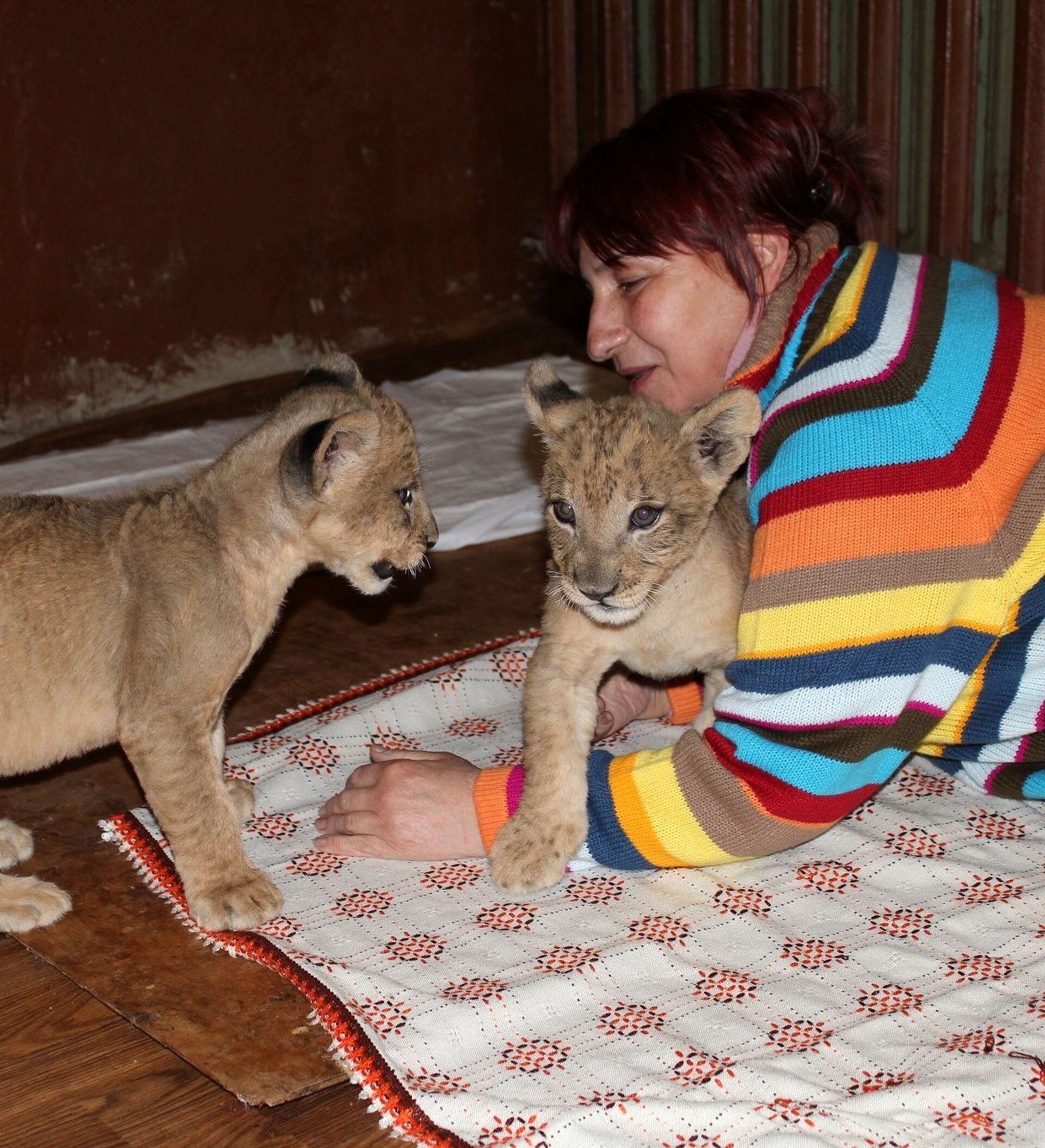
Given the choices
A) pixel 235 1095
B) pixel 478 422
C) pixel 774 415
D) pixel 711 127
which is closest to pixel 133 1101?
pixel 235 1095

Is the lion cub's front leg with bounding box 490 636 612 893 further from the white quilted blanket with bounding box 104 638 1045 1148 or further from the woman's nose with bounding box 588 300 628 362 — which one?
the woman's nose with bounding box 588 300 628 362

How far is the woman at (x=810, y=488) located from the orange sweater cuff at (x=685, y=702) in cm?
67

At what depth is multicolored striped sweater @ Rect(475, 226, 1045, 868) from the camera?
9.59ft

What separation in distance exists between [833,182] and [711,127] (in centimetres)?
34

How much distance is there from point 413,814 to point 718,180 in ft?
5.56

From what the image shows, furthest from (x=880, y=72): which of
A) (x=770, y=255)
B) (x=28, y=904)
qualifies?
(x=28, y=904)

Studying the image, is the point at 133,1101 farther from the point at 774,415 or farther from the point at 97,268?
the point at 97,268

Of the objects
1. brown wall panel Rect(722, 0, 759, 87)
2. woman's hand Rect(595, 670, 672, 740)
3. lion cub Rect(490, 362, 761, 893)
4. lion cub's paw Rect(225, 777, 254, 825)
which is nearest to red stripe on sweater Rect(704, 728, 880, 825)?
lion cub Rect(490, 362, 761, 893)

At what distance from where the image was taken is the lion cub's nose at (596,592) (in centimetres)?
319

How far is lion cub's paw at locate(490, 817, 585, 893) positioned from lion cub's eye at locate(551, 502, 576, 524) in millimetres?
687

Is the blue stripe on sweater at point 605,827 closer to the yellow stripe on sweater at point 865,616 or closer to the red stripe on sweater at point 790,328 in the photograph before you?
the yellow stripe on sweater at point 865,616

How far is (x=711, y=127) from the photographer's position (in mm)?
3633

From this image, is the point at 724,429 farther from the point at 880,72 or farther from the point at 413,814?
the point at 880,72

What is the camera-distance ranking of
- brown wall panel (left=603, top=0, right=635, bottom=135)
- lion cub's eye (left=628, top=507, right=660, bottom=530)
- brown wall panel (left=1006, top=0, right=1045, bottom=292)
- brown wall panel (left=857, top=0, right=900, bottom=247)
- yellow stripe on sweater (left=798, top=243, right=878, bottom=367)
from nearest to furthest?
yellow stripe on sweater (left=798, top=243, right=878, bottom=367), lion cub's eye (left=628, top=507, right=660, bottom=530), brown wall panel (left=1006, top=0, right=1045, bottom=292), brown wall panel (left=857, top=0, right=900, bottom=247), brown wall panel (left=603, top=0, right=635, bottom=135)
